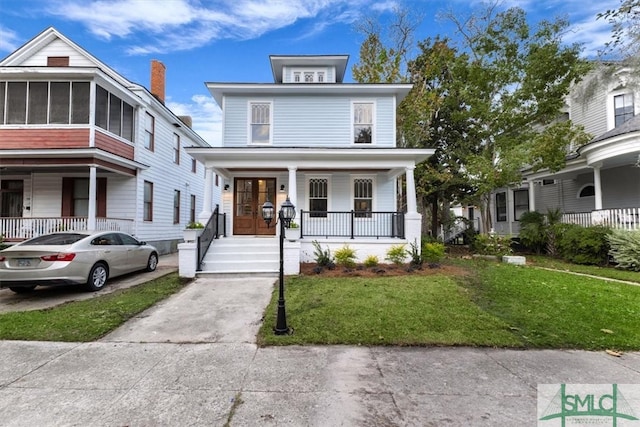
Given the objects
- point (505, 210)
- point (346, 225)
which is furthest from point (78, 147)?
point (505, 210)

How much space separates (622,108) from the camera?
42.2ft

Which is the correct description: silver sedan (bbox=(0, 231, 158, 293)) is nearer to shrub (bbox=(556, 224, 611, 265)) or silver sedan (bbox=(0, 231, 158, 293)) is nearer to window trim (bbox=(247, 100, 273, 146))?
window trim (bbox=(247, 100, 273, 146))

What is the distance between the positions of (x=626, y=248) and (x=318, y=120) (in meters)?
11.0

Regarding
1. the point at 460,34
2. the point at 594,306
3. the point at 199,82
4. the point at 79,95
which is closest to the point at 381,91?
the point at 460,34

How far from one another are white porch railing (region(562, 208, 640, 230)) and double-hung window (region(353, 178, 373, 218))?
8.22 m

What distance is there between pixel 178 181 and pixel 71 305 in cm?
1217

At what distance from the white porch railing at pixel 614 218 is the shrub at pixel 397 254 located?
7467 mm

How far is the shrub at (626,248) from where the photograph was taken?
914cm

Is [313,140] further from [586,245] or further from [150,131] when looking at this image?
[586,245]

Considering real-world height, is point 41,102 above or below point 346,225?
above

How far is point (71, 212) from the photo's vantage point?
12250 mm

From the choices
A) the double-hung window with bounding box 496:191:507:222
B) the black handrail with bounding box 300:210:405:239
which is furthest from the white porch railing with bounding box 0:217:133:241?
the double-hung window with bounding box 496:191:507:222

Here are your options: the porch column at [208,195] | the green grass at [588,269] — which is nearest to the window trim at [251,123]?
the porch column at [208,195]

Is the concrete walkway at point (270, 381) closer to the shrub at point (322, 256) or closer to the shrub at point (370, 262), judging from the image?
the shrub at point (322, 256)
